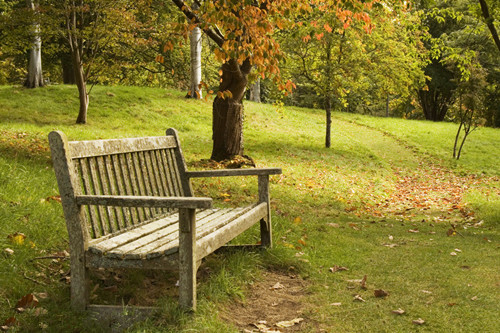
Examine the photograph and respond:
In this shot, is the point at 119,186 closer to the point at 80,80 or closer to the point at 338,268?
the point at 338,268

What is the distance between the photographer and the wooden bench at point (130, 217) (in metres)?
3.17

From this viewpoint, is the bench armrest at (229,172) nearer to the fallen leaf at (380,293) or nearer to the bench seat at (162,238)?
the bench seat at (162,238)

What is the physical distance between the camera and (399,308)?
158 inches

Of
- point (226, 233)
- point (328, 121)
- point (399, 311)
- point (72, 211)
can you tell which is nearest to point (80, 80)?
point (328, 121)

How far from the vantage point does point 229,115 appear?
37.0 ft

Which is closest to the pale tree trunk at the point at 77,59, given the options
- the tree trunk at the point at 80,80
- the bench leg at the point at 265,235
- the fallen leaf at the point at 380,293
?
the tree trunk at the point at 80,80

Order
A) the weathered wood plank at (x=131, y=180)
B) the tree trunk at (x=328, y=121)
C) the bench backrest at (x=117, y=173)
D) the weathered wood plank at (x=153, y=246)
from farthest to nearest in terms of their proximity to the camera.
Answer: the tree trunk at (x=328, y=121) < the weathered wood plank at (x=131, y=180) < the bench backrest at (x=117, y=173) < the weathered wood plank at (x=153, y=246)

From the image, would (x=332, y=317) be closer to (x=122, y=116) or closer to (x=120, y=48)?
(x=120, y=48)

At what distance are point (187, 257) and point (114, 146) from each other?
1218mm

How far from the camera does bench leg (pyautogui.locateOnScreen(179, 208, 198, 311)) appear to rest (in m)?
3.14

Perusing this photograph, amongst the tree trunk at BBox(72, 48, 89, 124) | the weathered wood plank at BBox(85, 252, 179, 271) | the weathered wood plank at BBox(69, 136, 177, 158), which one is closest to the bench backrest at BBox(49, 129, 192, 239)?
the weathered wood plank at BBox(69, 136, 177, 158)

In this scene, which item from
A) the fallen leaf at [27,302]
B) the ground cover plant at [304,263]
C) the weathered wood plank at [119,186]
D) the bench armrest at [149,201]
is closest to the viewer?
the bench armrest at [149,201]

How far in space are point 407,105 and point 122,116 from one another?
34.0 meters

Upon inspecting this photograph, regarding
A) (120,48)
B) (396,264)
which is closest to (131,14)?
(120,48)
